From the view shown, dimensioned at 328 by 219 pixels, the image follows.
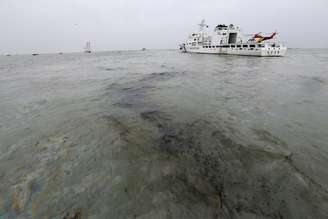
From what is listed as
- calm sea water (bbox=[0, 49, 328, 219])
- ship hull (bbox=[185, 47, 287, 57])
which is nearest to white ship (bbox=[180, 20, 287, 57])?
ship hull (bbox=[185, 47, 287, 57])

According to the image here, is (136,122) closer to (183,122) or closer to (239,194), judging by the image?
(183,122)

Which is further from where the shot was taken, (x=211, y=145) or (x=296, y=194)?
(x=211, y=145)

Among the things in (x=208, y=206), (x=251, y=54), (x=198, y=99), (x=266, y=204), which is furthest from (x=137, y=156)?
(x=251, y=54)

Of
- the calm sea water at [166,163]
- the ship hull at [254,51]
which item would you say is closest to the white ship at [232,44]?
the ship hull at [254,51]

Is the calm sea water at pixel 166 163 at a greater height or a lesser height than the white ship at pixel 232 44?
lesser

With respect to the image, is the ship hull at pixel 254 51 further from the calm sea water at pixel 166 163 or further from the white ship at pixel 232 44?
the calm sea water at pixel 166 163

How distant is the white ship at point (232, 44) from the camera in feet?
145

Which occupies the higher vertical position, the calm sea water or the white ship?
the white ship

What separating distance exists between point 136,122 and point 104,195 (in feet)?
9.85

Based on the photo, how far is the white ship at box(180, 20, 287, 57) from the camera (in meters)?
44.1

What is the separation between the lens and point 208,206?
8.18 ft

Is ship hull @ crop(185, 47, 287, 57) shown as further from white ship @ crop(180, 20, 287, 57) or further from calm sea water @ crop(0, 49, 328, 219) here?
calm sea water @ crop(0, 49, 328, 219)

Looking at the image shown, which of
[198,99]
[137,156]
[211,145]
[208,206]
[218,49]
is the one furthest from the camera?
[218,49]

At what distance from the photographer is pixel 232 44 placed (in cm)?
5022
